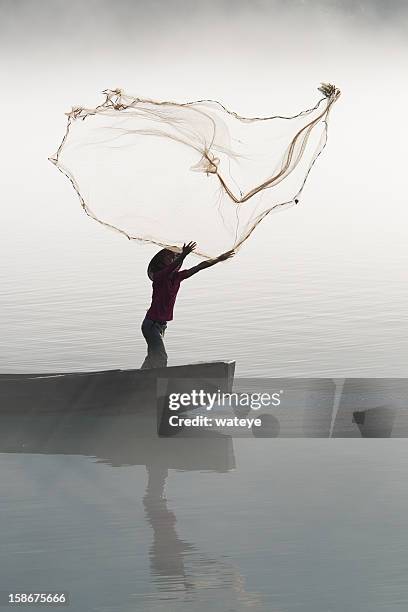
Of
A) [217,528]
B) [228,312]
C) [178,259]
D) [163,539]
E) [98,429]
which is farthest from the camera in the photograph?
[228,312]

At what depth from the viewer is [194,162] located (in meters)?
14.1

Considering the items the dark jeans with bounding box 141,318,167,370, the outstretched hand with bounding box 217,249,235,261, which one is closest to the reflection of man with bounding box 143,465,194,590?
the dark jeans with bounding box 141,318,167,370

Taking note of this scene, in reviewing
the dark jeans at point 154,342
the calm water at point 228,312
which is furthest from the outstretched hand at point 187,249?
the calm water at point 228,312

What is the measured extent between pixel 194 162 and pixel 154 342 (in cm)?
209

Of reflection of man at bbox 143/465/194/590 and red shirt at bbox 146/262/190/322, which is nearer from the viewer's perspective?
reflection of man at bbox 143/465/194/590

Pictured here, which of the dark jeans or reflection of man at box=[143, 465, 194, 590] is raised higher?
the dark jeans

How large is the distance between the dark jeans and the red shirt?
0.11m

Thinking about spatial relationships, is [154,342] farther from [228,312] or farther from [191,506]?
[228,312]

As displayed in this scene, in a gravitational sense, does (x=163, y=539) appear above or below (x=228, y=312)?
above

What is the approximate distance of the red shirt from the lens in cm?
1411

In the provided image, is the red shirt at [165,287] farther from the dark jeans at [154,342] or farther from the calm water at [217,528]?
the calm water at [217,528]

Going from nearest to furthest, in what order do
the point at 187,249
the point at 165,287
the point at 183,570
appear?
the point at 183,570 → the point at 187,249 → the point at 165,287

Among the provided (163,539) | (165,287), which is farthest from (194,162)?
(163,539)

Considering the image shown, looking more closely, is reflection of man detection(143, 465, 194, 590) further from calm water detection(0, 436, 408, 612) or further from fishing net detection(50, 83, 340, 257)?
fishing net detection(50, 83, 340, 257)
